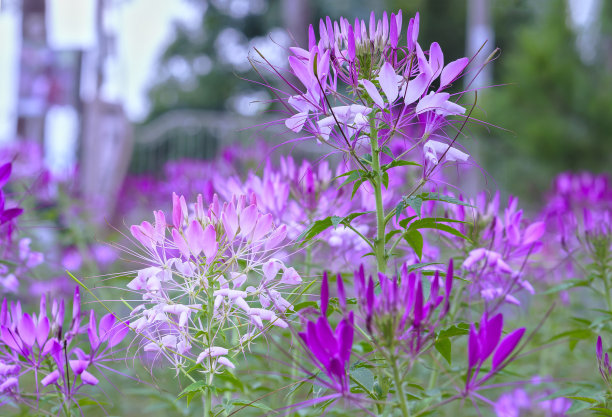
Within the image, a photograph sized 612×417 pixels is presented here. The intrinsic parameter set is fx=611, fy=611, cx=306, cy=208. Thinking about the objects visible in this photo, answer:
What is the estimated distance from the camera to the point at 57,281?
293 centimetres

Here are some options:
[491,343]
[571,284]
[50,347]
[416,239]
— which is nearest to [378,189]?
[416,239]

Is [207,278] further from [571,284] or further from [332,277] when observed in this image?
[571,284]

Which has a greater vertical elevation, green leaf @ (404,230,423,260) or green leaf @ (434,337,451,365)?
green leaf @ (404,230,423,260)

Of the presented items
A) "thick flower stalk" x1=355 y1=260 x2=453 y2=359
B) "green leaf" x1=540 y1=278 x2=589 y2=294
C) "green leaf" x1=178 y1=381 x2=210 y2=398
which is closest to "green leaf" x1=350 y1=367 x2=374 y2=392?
"thick flower stalk" x1=355 y1=260 x2=453 y2=359

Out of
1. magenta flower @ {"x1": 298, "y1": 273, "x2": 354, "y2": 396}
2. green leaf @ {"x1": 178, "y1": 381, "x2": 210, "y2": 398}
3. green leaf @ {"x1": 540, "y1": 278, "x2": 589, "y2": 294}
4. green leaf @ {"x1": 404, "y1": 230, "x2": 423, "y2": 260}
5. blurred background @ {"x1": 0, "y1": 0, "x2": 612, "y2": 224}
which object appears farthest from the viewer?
blurred background @ {"x1": 0, "y1": 0, "x2": 612, "y2": 224}

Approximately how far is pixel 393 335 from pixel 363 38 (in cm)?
53

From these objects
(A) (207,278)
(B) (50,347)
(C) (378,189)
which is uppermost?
(C) (378,189)

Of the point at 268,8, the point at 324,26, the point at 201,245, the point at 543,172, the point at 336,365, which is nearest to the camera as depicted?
the point at 336,365

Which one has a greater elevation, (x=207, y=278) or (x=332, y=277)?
(x=207, y=278)

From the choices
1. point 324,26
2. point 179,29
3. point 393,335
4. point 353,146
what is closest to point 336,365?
point 393,335

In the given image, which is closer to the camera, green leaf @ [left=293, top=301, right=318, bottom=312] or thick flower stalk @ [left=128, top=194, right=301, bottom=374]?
thick flower stalk @ [left=128, top=194, right=301, bottom=374]

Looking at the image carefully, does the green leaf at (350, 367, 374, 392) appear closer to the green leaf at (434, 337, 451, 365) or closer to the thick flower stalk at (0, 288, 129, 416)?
the green leaf at (434, 337, 451, 365)

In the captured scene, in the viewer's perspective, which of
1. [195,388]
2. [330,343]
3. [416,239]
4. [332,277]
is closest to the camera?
[330,343]

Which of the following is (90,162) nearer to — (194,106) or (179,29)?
(194,106)
